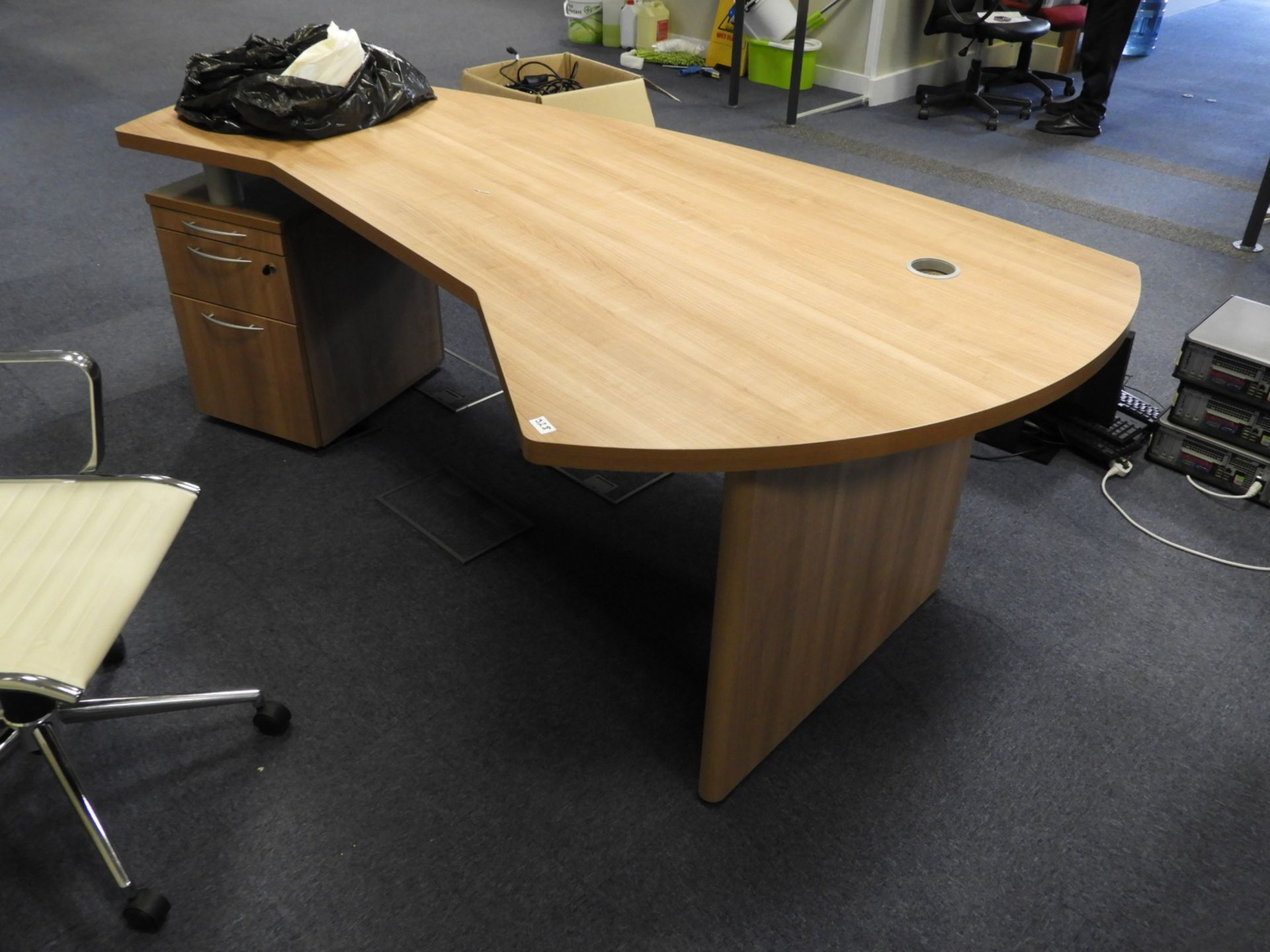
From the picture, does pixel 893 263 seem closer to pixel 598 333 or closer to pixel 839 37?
pixel 598 333

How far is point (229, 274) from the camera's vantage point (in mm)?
2309

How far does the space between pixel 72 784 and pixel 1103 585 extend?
1924 mm

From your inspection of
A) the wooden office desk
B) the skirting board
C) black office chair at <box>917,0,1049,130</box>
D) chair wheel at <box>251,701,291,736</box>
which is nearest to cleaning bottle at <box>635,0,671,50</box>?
the skirting board

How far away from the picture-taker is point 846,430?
47.4 inches

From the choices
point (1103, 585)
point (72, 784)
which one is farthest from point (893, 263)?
point (72, 784)

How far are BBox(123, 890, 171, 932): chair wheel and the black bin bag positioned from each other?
154 cm

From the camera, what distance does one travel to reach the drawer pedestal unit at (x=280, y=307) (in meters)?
2.26

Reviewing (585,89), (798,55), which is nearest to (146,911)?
(585,89)

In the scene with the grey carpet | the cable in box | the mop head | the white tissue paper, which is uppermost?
the white tissue paper

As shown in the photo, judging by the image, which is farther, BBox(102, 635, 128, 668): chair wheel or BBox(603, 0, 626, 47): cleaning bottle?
BBox(603, 0, 626, 47): cleaning bottle

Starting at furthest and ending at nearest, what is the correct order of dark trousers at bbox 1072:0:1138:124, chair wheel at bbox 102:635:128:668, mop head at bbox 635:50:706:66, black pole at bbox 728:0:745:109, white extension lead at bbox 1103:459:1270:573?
mop head at bbox 635:50:706:66 → black pole at bbox 728:0:745:109 → dark trousers at bbox 1072:0:1138:124 → white extension lead at bbox 1103:459:1270:573 → chair wheel at bbox 102:635:128:668

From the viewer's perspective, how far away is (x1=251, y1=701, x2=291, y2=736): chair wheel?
5.67ft

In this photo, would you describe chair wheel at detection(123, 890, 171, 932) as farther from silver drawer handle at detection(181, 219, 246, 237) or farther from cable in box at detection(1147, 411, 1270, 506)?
cable in box at detection(1147, 411, 1270, 506)

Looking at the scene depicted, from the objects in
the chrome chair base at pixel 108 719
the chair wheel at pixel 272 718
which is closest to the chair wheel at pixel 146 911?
the chrome chair base at pixel 108 719
